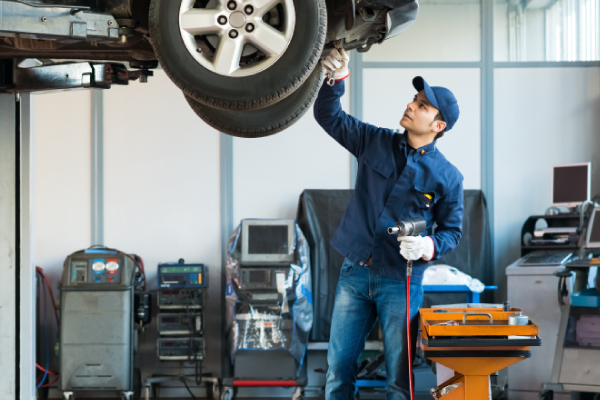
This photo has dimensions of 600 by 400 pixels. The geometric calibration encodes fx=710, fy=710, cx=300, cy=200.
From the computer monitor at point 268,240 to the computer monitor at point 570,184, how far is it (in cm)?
198

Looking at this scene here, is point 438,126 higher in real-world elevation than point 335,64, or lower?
lower

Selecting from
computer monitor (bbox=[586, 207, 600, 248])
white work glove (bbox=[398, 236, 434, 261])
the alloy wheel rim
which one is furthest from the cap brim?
computer monitor (bbox=[586, 207, 600, 248])

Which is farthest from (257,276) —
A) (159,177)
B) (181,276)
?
(159,177)

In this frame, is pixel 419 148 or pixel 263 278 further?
pixel 263 278

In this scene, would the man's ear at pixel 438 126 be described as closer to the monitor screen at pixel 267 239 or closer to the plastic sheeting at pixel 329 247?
the monitor screen at pixel 267 239

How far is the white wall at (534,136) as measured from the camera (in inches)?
227

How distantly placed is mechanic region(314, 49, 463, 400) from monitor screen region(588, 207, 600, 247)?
1.72 metres

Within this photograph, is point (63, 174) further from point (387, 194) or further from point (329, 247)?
point (387, 194)

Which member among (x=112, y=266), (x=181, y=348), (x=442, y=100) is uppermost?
(x=442, y=100)

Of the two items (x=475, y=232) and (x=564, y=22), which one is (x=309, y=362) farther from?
(x=564, y=22)

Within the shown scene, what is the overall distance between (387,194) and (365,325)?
55cm

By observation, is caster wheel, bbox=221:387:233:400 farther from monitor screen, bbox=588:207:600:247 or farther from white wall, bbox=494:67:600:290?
monitor screen, bbox=588:207:600:247

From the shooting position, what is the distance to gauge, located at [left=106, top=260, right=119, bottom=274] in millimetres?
5172

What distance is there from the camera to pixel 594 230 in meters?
4.38
